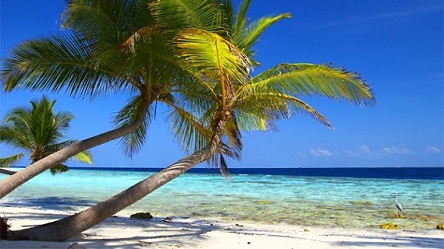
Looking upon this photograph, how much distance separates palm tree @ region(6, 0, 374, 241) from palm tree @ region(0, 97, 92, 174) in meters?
7.74

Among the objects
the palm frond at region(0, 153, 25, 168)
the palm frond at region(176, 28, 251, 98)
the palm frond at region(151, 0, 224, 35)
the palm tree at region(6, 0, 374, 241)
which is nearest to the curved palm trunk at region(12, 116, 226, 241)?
the palm tree at region(6, 0, 374, 241)

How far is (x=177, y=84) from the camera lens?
279 inches

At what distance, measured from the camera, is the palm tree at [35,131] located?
44.8 ft

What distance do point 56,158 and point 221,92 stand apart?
266 centimetres

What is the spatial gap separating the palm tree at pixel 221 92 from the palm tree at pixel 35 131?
774cm

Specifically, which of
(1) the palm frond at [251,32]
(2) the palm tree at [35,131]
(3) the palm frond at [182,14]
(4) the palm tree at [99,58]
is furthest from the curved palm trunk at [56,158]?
(2) the palm tree at [35,131]

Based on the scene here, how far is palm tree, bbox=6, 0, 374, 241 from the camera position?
560cm

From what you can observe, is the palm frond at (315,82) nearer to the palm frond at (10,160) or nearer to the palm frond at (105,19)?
the palm frond at (105,19)

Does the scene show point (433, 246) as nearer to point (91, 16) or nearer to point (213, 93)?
point (213, 93)

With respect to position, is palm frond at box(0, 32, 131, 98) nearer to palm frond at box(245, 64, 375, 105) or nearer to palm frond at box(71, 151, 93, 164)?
palm frond at box(245, 64, 375, 105)

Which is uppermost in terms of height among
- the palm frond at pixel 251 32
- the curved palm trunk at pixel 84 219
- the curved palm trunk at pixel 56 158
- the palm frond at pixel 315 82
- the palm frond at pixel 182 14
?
the palm frond at pixel 251 32

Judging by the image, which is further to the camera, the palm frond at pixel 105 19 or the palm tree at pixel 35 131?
the palm tree at pixel 35 131

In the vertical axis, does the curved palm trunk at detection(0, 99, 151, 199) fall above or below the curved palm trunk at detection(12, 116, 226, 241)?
above

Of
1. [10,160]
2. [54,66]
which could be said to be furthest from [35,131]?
[54,66]
